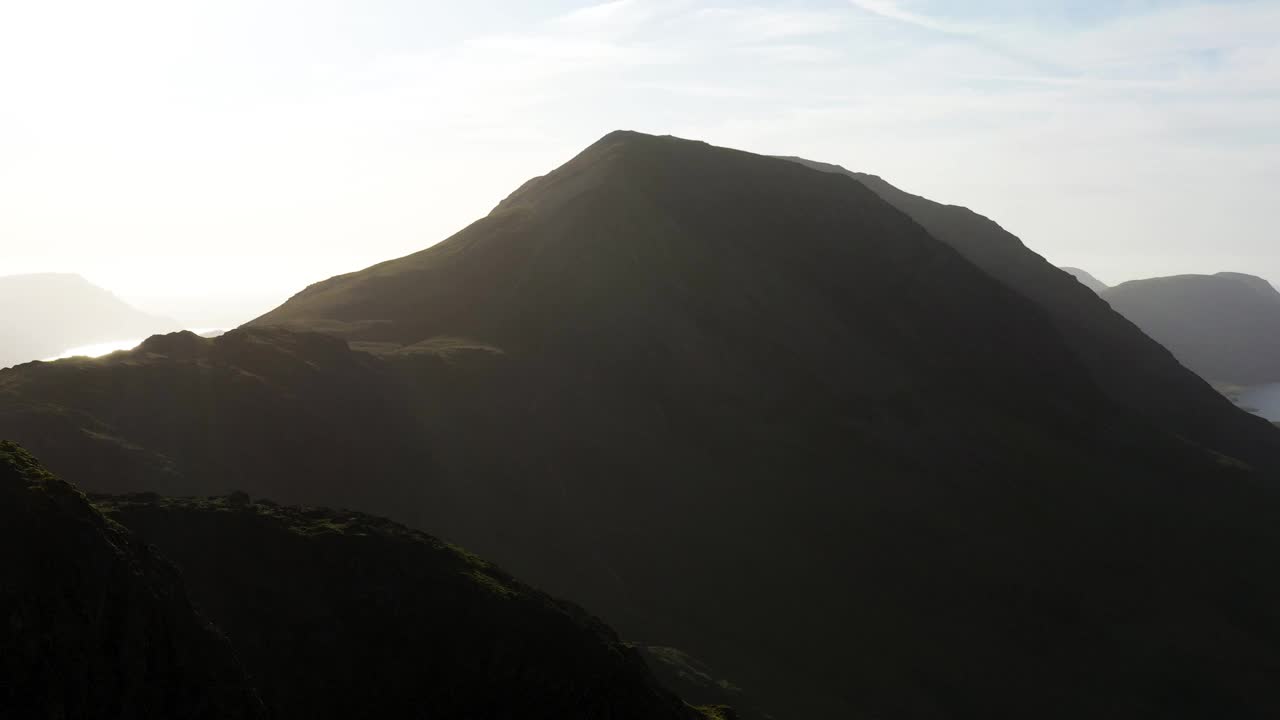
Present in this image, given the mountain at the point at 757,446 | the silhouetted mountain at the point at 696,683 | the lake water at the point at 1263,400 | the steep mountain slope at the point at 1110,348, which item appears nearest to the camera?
the silhouetted mountain at the point at 696,683

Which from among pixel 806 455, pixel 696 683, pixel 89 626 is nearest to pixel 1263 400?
pixel 806 455

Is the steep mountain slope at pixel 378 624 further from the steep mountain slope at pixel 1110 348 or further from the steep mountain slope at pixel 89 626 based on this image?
the steep mountain slope at pixel 1110 348

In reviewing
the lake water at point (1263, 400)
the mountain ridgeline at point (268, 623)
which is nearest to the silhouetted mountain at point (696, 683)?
the mountain ridgeline at point (268, 623)

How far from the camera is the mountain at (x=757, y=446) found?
42.6 m

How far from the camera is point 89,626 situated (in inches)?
450

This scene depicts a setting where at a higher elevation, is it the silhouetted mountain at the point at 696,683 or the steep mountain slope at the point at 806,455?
the steep mountain slope at the point at 806,455

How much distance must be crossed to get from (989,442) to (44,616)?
2287 inches

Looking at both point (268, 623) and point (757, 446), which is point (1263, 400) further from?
point (268, 623)

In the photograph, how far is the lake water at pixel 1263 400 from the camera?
495ft

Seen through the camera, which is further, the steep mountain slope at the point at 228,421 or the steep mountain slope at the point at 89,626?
the steep mountain slope at the point at 228,421

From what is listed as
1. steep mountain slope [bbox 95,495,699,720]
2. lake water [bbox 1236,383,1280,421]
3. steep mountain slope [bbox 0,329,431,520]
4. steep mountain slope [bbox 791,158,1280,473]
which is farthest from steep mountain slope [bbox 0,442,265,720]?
lake water [bbox 1236,383,1280,421]

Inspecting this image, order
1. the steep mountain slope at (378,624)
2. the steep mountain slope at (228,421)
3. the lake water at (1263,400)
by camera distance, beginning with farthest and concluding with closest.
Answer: the lake water at (1263,400) → the steep mountain slope at (228,421) → the steep mountain slope at (378,624)

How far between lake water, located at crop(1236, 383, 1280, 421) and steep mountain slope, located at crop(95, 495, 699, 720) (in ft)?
511

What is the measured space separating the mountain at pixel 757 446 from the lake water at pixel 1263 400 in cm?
8591
